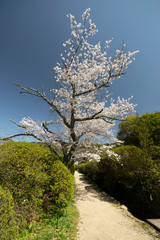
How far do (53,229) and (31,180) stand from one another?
154cm

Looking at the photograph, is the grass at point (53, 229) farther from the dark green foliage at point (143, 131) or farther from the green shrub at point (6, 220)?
the dark green foliage at point (143, 131)

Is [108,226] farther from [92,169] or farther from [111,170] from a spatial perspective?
[92,169]

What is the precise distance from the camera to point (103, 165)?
8.80m

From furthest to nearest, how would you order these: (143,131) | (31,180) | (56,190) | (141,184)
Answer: (143,131) < (141,184) < (56,190) < (31,180)

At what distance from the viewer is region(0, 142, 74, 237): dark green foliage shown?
2949 millimetres

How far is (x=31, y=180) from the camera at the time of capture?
10.4ft

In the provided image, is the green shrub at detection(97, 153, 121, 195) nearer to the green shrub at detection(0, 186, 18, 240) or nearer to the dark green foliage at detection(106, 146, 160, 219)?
the dark green foliage at detection(106, 146, 160, 219)

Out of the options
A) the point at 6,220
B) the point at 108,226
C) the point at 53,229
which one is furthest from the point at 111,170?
the point at 6,220

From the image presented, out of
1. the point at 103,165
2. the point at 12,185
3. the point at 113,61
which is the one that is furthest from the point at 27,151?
the point at 103,165

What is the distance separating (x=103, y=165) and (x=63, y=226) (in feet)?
20.2

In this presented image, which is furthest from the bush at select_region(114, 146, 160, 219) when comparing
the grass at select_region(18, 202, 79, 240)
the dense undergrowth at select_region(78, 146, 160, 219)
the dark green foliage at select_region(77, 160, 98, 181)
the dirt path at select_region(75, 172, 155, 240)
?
the dark green foliage at select_region(77, 160, 98, 181)

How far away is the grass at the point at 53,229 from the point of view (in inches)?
106

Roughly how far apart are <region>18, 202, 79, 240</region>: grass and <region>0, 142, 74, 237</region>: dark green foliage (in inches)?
8.7

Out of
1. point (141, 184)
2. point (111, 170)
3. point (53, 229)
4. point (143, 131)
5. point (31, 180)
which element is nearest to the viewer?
point (53, 229)
